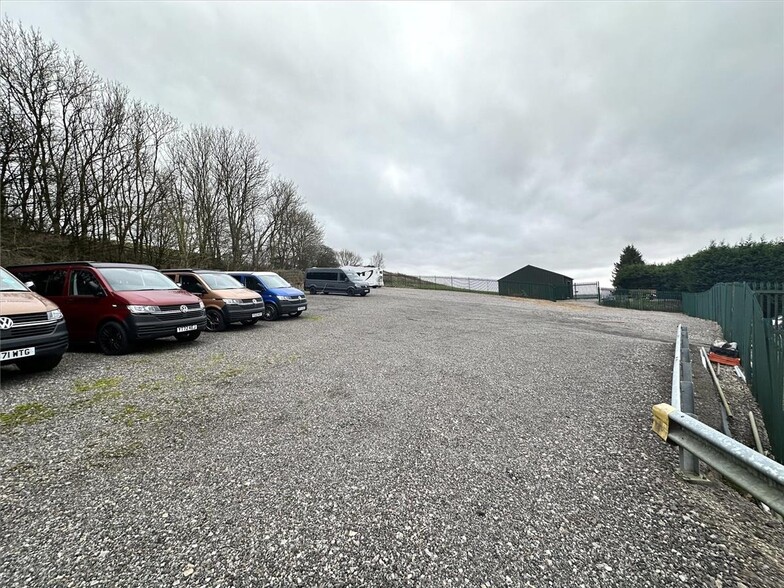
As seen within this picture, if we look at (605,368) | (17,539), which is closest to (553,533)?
(17,539)

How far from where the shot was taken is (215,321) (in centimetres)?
912

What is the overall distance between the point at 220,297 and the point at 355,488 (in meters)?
8.07

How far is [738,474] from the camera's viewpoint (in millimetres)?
1863

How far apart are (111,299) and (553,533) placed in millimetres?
7759

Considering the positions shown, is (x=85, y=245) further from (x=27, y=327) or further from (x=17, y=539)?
(x=17, y=539)

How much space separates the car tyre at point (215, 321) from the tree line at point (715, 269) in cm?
4032

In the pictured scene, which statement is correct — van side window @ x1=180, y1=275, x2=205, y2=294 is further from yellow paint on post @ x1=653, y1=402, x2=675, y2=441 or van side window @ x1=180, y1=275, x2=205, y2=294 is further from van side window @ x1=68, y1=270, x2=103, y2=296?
yellow paint on post @ x1=653, y1=402, x2=675, y2=441

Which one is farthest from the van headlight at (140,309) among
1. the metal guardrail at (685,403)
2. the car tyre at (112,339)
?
the metal guardrail at (685,403)

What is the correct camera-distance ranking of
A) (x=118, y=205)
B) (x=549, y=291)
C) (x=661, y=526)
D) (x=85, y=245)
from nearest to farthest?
(x=661, y=526) → (x=85, y=245) → (x=118, y=205) → (x=549, y=291)

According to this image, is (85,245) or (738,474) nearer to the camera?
(738,474)

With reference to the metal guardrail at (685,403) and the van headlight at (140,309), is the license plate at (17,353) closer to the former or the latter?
the van headlight at (140,309)

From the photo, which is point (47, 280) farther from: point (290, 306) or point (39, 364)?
point (290, 306)

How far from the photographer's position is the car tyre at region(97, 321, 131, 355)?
6.15 meters

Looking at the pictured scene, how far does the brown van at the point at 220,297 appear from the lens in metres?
9.05
